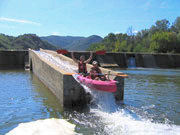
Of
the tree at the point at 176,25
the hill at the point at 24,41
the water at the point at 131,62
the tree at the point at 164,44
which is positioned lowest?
the water at the point at 131,62

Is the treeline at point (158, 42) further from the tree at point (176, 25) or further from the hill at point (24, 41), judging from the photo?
the hill at point (24, 41)

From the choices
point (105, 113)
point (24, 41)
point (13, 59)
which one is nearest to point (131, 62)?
point (13, 59)

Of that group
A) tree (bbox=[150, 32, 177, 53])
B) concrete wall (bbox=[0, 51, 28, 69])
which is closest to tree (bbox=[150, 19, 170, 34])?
tree (bbox=[150, 32, 177, 53])

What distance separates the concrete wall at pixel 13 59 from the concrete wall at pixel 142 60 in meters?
8.83

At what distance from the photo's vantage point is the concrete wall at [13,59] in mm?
32469

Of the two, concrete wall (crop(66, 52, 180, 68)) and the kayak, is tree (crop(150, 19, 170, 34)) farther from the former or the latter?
the kayak

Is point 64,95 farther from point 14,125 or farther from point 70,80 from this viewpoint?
point 14,125

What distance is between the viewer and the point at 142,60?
41.2m

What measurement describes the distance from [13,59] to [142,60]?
22.5m

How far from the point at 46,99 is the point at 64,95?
8.15 ft

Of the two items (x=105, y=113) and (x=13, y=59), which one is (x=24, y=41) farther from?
(x=105, y=113)

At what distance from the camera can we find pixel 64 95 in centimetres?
970

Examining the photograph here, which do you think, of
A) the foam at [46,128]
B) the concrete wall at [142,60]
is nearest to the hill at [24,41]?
the concrete wall at [142,60]

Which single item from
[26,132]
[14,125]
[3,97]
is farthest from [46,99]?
[26,132]
